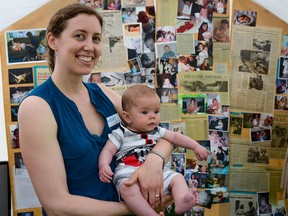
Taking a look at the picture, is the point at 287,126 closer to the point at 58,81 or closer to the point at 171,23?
the point at 171,23

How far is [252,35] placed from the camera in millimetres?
2443

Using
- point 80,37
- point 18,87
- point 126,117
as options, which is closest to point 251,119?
point 126,117

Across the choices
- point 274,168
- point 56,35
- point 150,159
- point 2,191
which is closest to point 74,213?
point 150,159

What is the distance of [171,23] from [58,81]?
1.20 m

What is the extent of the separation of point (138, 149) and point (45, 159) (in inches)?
16.0

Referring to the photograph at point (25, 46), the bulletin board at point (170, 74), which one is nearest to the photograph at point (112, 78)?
the bulletin board at point (170, 74)

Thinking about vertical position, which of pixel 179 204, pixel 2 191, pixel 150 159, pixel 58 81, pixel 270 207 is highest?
pixel 58 81

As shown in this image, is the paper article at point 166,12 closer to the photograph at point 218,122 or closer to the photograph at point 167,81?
the photograph at point 167,81

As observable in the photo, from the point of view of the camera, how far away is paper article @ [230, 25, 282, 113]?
2.44 meters

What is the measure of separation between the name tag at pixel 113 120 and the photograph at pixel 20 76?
0.94 meters

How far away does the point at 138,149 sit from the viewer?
59.0 inches

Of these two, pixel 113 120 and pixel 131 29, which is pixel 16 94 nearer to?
pixel 131 29

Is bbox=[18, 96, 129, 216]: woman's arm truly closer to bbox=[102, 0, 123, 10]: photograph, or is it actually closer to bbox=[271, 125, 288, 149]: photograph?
bbox=[102, 0, 123, 10]: photograph

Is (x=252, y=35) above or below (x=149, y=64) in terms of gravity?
above
